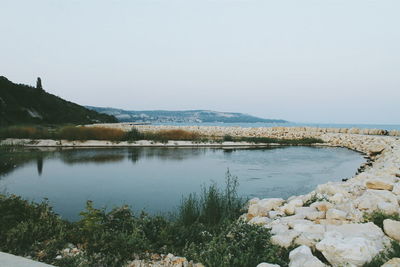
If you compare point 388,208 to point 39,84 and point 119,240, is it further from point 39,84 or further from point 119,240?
point 39,84

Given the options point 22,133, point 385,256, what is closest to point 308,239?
point 385,256

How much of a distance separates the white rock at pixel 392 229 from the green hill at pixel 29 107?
2161 cm

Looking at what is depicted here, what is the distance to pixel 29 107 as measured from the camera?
93.4ft

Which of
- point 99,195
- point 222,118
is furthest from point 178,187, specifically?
point 222,118

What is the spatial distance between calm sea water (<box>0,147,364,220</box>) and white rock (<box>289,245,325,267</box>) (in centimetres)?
284

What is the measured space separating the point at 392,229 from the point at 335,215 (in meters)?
0.67

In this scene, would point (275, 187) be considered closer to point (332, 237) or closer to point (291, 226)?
point (291, 226)

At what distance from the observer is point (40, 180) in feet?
23.3

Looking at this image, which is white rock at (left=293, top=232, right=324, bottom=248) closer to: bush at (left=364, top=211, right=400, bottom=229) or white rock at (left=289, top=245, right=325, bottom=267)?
white rock at (left=289, top=245, right=325, bottom=267)

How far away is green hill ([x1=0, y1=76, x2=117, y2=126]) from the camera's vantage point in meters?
23.8

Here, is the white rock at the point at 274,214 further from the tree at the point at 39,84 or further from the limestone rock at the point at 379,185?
the tree at the point at 39,84

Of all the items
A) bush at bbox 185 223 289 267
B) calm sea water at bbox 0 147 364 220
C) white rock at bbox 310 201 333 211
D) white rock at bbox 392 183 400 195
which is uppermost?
white rock at bbox 392 183 400 195

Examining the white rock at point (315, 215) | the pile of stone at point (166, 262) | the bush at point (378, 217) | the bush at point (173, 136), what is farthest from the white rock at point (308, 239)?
the bush at point (173, 136)

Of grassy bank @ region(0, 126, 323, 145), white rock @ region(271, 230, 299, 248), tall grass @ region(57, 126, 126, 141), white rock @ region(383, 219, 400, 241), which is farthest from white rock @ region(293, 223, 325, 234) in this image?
tall grass @ region(57, 126, 126, 141)
